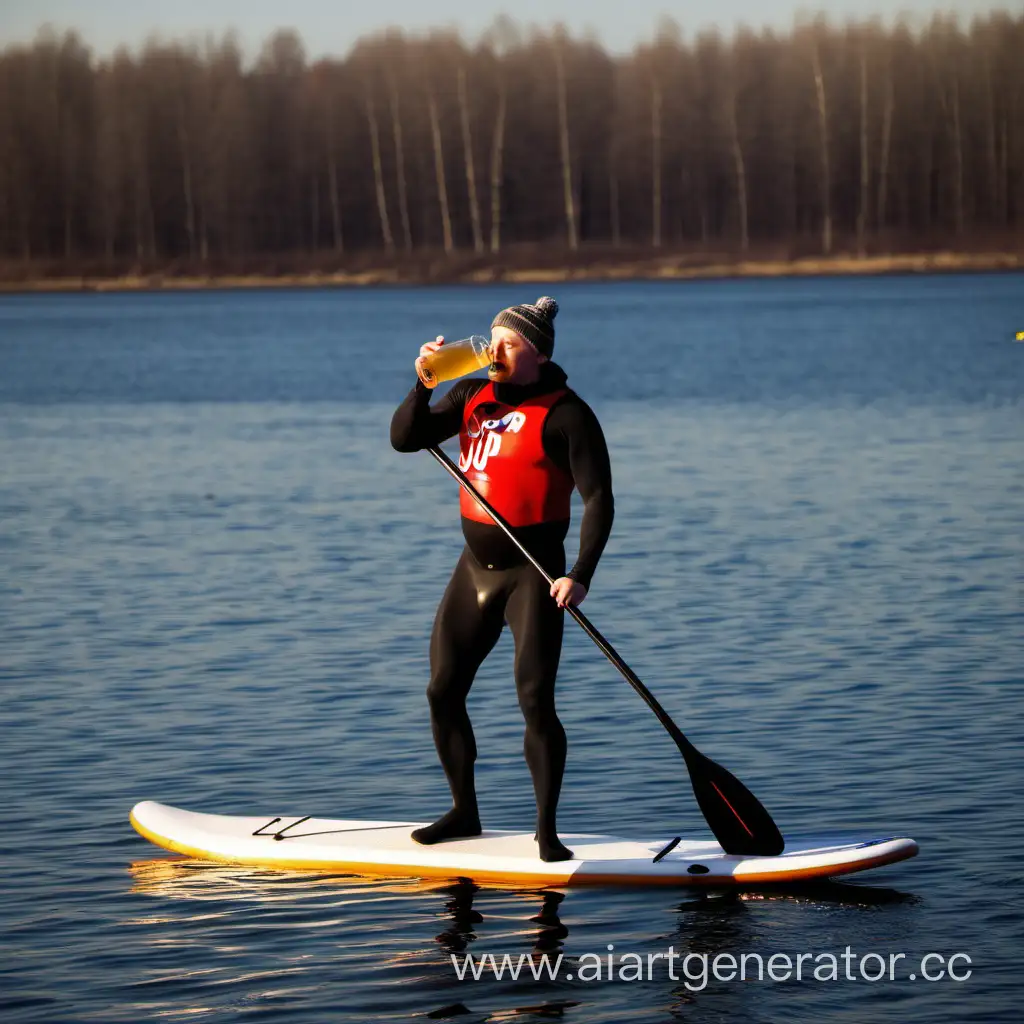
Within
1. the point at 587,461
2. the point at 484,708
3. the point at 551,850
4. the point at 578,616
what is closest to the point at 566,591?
the point at 578,616

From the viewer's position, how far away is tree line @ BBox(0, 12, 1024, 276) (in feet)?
318

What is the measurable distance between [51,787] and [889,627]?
20.5ft

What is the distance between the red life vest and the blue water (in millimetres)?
1539

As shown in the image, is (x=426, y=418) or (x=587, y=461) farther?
(x=426, y=418)

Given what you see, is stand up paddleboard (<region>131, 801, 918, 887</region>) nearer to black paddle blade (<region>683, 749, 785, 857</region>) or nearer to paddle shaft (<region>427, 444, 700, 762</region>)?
black paddle blade (<region>683, 749, 785, 857</region>)

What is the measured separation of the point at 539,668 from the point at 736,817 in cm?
103

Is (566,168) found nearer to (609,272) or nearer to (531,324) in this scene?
(609,272)

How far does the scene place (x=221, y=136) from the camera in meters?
103

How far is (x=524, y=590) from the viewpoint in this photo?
8078 mm

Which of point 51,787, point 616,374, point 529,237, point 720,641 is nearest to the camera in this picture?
point 51,787

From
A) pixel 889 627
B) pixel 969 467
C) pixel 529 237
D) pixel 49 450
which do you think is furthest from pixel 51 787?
pixel 529 237

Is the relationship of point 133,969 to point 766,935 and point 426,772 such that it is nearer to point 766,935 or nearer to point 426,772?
point 766,935

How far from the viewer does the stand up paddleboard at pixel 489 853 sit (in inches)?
321
